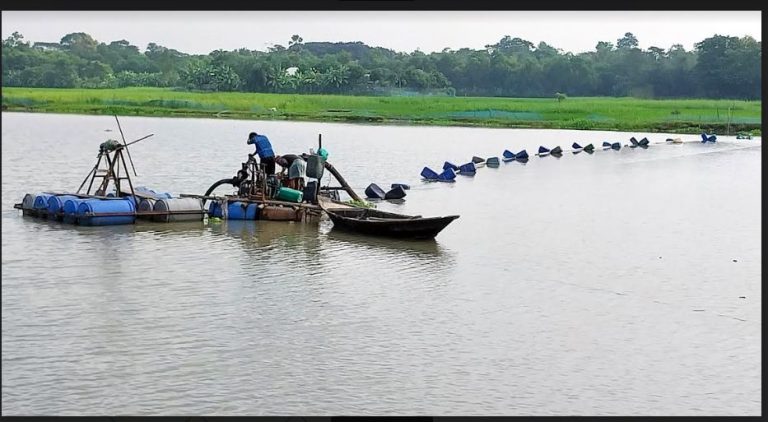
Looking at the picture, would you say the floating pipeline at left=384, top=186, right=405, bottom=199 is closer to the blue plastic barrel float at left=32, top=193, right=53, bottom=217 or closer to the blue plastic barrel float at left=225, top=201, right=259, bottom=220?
the blue plastic barrel float at left=225, top=201, right=259, bottom=220

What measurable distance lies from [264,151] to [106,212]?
92.8 inches

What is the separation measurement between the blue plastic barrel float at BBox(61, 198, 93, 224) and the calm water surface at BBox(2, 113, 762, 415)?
49 centimetres

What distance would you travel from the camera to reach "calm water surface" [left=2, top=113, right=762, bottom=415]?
595 centimetres

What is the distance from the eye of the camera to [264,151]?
13.8 m

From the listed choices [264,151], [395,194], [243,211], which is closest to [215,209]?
[243,211]

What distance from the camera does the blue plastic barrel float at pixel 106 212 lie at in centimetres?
1272

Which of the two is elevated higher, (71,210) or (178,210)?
(71,210)

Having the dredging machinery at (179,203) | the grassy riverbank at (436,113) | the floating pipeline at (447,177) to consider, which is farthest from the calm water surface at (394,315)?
the grassy riverbank at (436,113)

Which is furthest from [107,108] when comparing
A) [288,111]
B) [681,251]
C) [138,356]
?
[138,356]

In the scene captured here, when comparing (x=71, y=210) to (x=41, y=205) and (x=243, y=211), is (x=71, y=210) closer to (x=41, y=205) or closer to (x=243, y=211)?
(x=41, y=205)

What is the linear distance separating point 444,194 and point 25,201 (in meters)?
8.95

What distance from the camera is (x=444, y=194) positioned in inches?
792

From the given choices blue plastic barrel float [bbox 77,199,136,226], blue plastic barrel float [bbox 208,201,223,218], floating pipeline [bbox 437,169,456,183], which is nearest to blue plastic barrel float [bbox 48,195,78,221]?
blue plastic barrel float [bbox 77,199,136,226]

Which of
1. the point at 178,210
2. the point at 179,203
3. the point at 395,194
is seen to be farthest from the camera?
the point at 395,194
